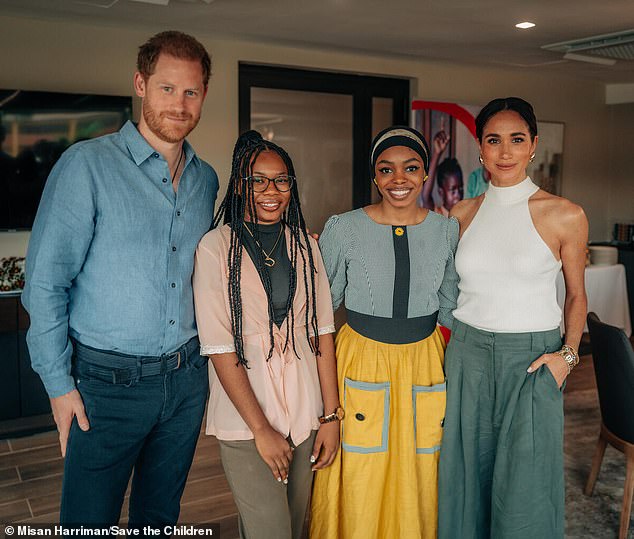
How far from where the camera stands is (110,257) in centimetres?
167

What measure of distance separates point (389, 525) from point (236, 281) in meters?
0.94

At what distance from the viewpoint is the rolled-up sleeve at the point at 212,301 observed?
1712 millimetres

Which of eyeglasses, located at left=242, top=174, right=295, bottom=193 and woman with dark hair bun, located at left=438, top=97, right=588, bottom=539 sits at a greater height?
eyeglasses, located at left=242, top=174, right=295, bottom=193

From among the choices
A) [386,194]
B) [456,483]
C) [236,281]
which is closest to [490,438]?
[456,483]

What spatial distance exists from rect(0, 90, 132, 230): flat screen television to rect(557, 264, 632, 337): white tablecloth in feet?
12.4

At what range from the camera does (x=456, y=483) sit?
2084mm

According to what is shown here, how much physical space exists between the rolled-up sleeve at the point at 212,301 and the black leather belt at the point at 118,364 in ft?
0.41

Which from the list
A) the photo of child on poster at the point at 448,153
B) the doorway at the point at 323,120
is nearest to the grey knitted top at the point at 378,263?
the doorway at the point at 323,120

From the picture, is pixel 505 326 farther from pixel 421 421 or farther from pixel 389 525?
pixel 389 525

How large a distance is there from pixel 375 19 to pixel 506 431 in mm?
2973

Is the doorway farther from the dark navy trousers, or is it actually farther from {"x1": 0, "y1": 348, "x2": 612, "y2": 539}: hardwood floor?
the dark navy trousers

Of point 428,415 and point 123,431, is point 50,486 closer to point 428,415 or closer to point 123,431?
point 123,431

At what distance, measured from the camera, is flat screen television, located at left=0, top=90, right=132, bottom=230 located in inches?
159

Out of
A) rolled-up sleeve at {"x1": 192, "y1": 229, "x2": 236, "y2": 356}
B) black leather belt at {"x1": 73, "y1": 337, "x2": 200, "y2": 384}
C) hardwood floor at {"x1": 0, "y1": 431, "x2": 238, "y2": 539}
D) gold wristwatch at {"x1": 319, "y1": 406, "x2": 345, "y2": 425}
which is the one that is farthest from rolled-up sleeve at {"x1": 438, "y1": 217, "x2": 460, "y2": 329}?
hardwood floor at {"x1": 0, "y1": 431, "x2": 238, "y2": 539}
